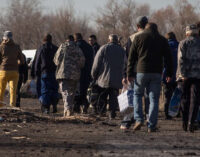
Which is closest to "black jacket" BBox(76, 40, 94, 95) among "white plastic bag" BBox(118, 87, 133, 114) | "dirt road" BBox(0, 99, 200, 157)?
"dirt road" BBox(0, 99, 200, 157)

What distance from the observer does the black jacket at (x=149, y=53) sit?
10.9 meters

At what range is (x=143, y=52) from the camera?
10.9 m

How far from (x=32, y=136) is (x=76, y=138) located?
701 mm

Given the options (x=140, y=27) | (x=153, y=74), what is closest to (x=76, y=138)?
(x=153, y=74)

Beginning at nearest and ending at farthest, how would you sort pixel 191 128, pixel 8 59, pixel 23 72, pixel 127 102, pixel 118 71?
pixel 191 128 → pixel 127 102 → pixel 118 71 → pixel 8 59 → pixel 23 72

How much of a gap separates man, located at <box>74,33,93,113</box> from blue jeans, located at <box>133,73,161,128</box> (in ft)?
18.4

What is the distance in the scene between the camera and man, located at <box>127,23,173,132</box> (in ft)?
35.8

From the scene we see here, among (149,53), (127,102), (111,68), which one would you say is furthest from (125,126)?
(111,68)

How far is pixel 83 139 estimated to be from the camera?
376 inches

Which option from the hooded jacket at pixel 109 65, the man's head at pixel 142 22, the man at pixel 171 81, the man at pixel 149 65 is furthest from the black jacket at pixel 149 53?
the man at pixel 171 81

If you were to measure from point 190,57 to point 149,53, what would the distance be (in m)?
0.97

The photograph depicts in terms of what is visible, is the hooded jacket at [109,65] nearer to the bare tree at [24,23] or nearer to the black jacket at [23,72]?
the black jacket at [23,72]

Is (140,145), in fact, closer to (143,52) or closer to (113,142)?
(113,142)

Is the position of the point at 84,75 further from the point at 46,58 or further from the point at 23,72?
the point at 23,72
